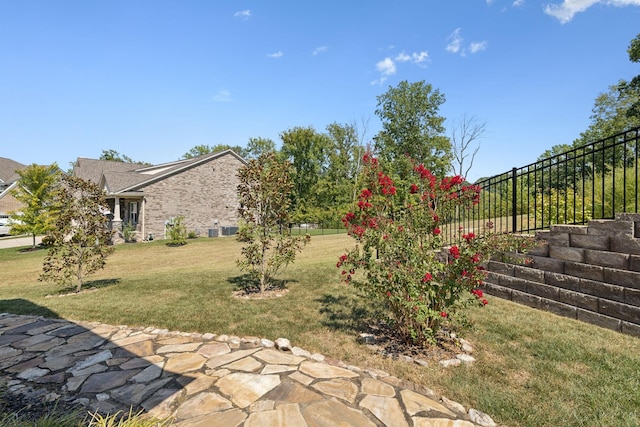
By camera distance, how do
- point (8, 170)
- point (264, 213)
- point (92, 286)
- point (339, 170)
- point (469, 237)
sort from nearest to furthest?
point (469, 237), point (264, 213), point (92, 286), point (8, 170), point (339, 170)

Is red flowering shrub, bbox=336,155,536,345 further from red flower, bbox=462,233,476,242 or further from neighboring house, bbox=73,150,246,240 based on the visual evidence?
neighboring house, bbox=73,150,246,240

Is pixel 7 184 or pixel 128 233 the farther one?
pixel 7 184

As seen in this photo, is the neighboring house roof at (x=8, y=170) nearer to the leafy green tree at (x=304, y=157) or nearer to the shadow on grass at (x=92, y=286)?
the leafy green tree at (x=304, y=157)

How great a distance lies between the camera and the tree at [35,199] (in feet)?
54.5

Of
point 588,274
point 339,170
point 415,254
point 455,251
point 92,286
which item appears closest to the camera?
point 455,251

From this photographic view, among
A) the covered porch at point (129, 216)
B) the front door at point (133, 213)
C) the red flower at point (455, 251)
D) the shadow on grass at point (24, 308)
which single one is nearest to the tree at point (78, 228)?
the shadow on grass at point (24, 308)

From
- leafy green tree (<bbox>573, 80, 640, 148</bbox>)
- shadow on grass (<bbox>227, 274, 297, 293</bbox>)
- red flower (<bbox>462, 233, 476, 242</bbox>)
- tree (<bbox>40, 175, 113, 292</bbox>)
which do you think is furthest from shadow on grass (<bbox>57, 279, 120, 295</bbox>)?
leafy green tree (<bbox>573, 80, 640, 148</bbox>)

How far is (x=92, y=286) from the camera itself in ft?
25.2

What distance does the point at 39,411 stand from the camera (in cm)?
246

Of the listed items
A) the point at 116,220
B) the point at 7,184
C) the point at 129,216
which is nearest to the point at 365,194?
the point at 116,220

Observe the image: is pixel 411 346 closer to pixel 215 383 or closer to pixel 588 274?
pixel 215 383

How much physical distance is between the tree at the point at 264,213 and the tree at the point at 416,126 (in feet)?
92.2

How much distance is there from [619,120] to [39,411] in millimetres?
38192

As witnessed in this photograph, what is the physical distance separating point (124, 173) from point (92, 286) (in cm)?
1808
